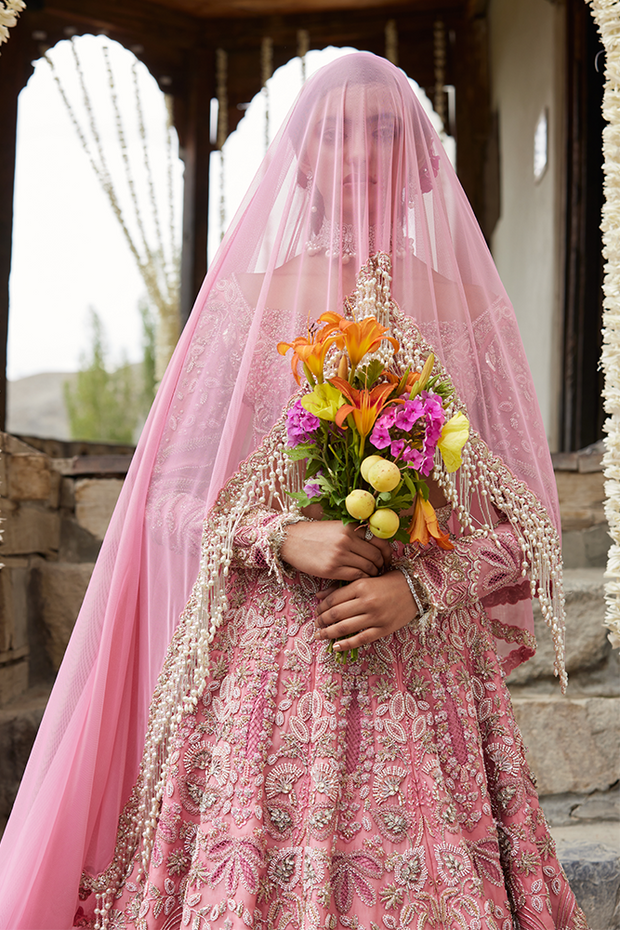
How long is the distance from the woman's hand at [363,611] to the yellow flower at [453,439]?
193mm

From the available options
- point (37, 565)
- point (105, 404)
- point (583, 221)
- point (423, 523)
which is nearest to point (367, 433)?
point (423, 523)

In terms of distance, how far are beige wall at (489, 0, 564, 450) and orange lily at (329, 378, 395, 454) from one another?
2.63 m

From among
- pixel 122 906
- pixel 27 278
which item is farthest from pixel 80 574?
pixel 27 278

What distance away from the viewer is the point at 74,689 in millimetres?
1187

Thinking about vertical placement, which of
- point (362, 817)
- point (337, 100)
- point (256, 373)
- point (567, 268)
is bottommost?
point (362, 817)

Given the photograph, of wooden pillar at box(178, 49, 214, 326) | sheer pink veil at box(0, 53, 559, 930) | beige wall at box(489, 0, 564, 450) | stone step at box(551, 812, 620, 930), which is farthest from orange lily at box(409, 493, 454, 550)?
wooden pillar at box(178, 49, 214, 326)

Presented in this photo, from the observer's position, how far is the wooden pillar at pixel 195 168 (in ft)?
14.6

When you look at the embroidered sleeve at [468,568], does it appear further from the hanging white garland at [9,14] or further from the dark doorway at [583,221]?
the dark doorway at [583,221]

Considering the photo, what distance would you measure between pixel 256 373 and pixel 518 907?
884mm

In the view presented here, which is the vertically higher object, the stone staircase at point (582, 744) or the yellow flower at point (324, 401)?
the yellow flower at point (324, 401)

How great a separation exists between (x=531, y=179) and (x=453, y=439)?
3.33 m

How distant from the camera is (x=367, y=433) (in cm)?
94

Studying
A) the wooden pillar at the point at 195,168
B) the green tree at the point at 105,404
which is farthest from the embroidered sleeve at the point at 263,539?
the green tree at the point at 105,404

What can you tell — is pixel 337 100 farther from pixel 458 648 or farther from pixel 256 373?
pixel 458 648
